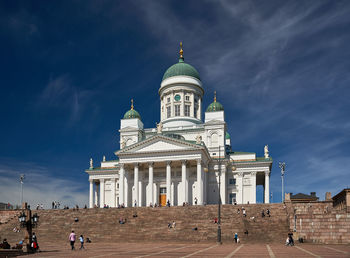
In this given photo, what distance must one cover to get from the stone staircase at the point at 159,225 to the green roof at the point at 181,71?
119 ft

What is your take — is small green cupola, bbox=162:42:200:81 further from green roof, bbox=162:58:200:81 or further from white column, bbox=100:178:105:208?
white column, bbox=100:178:105:208

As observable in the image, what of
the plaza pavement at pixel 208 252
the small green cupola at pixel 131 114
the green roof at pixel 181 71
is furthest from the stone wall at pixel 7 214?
the green roof at pixel 181 71

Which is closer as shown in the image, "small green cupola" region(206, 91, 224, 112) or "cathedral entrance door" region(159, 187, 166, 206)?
"cathedral entrance door" region(159, 187, 166, 206)

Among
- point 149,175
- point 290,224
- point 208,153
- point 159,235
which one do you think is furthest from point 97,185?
point 290,224

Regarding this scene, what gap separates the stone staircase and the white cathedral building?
373 inches

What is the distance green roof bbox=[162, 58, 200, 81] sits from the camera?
8325 cm

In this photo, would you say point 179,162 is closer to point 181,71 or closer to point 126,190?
point 126,190

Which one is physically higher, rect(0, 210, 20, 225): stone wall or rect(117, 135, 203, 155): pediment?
rect(117, 135, 203, 155): pediment

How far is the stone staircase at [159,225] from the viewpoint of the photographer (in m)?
43.9

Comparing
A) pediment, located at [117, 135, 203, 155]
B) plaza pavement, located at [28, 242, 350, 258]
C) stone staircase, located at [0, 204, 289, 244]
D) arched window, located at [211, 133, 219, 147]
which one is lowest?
stone staircase, located at [0, 204, 289, 244]

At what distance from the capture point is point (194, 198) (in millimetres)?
67062

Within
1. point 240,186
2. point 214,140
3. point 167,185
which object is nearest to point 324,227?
point 167,185

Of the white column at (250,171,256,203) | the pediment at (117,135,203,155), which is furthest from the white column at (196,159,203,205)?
the white column at (250,171,256,203)

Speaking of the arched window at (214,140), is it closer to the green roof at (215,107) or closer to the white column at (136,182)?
the green roof at (215,107)
